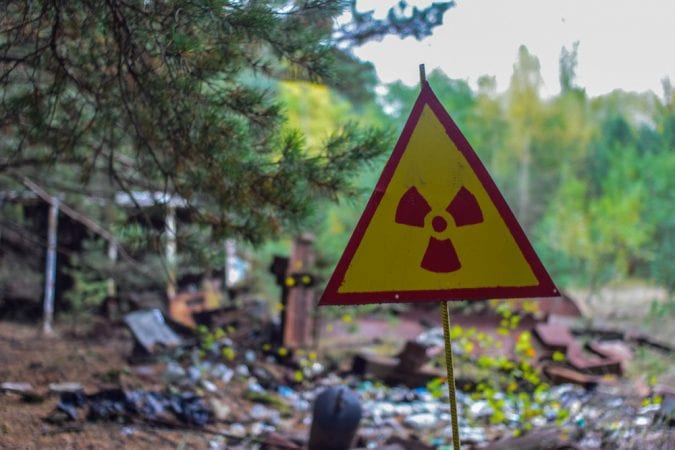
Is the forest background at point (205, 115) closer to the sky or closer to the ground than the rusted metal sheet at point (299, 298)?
closer to the sky

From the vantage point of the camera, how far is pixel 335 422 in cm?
373

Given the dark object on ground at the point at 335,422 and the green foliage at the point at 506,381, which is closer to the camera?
the dark object on ground at the point at 335,422

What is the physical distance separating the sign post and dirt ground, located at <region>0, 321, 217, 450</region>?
8.42ft

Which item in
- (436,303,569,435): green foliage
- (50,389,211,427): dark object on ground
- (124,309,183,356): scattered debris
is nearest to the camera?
(50,389,211,427): dark object on ground

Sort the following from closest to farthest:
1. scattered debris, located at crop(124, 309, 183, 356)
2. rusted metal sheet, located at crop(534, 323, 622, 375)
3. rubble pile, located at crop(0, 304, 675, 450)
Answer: rubble pile, located at crop(0, 304, 675, 450), scattered debris, located at crop(124, 309, 183, 356), rusted metal sheet, located at crop(534, 323, 622, 375)

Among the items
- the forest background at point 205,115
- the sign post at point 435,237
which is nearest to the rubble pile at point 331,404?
the forest background at point 205,115

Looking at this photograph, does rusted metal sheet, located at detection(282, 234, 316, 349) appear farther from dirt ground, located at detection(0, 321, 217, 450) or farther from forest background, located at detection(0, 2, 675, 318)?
forest background, located at detection(0, 2, 675, 318)

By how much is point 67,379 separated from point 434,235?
418 centimetres

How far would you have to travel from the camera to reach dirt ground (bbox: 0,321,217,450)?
3645mm

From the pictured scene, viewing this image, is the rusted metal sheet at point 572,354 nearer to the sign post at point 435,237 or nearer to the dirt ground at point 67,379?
the dirt ground at point 67,379

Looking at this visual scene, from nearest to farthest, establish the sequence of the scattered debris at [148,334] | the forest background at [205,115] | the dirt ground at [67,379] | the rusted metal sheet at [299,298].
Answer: the forest background at [205,115]
the dirt ground at [67,379]
the scattered debris at [148,334]
the rusted metal sheet at [299,298]

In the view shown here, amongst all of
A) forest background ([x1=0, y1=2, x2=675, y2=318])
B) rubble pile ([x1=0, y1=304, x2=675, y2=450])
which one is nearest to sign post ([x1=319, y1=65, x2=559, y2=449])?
forest background ([x1=0, y1=2, x2=675, y2=318])

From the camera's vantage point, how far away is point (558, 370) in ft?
20.6

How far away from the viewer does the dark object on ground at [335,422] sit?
147 inches
